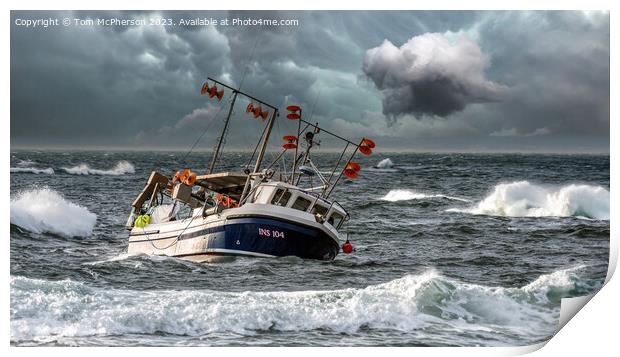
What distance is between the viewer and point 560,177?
17844mm

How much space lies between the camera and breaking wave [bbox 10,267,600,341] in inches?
606

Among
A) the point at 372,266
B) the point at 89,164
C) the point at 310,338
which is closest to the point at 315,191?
the point at 372,266

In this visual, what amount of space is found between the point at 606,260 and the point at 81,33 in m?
10.6

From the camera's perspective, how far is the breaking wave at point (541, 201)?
1734 cm

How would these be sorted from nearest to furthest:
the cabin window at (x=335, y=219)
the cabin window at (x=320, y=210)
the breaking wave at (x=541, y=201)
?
the breaking wave at (x=541, y=201)
the cabin window at (x=320, y=210)
the cabin window at (x=335, y=219)

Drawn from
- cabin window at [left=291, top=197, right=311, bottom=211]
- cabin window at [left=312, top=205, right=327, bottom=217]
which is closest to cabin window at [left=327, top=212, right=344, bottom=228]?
cabin window at [left=312, top=205, right=327, bottom=217]

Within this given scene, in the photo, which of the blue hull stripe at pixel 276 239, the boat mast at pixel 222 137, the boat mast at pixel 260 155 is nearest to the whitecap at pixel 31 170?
the boat mast at pixel 222 137

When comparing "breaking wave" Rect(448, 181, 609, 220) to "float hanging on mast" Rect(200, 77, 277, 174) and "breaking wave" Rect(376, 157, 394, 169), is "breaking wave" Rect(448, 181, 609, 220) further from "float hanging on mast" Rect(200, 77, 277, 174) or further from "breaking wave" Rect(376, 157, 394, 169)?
"float hanging on mast" Rect(200, 77, 277, 174)

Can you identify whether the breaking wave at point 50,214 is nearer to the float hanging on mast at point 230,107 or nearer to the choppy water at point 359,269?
the choppy water at point 359,269

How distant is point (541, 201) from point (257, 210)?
6486 mm

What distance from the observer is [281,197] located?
21.5 m

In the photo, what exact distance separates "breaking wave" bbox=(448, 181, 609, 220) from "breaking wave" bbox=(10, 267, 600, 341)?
1.48 meters

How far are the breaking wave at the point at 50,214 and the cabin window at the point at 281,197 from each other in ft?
14.9
